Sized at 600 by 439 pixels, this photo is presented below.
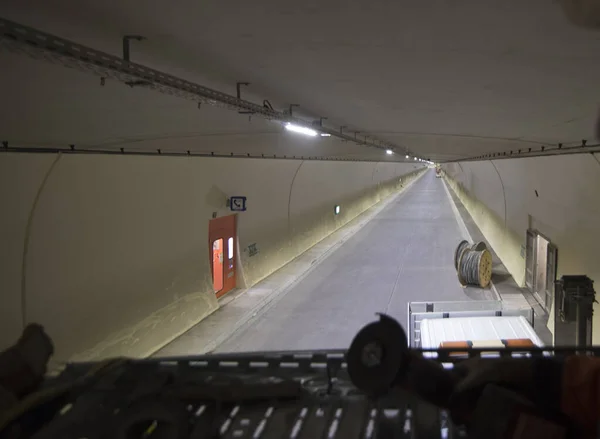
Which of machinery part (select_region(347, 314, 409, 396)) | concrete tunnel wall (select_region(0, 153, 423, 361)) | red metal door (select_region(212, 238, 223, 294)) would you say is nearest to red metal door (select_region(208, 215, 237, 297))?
red metal door (select_region(212, 238, 223, 294))

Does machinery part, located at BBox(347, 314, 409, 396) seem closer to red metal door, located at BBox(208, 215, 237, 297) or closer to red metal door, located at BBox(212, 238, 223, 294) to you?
red metal door, located at BBox(208, 215, 237, 297)

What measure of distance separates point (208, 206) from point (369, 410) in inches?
374

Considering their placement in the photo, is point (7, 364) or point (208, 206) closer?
point (7, 364)

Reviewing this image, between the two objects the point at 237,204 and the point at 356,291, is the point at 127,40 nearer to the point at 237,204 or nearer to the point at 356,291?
the point at 237,204

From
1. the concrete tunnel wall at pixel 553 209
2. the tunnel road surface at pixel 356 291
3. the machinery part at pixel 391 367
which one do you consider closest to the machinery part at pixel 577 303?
the concrete tunnel wall at pixel 553 209

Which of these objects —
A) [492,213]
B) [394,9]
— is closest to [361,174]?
[492,213]

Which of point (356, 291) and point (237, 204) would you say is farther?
point (356, 291)

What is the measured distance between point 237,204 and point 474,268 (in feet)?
21.2

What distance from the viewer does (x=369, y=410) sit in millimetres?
1938

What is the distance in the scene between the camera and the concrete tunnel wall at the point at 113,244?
566 cm

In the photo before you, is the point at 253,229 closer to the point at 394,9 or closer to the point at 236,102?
the point at 236,102

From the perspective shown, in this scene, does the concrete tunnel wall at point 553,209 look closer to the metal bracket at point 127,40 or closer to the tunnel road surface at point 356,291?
the tunnel road surface at point 356,291

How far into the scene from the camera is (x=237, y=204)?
39.7 ft

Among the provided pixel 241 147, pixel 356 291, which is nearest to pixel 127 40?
pixel 241 147
